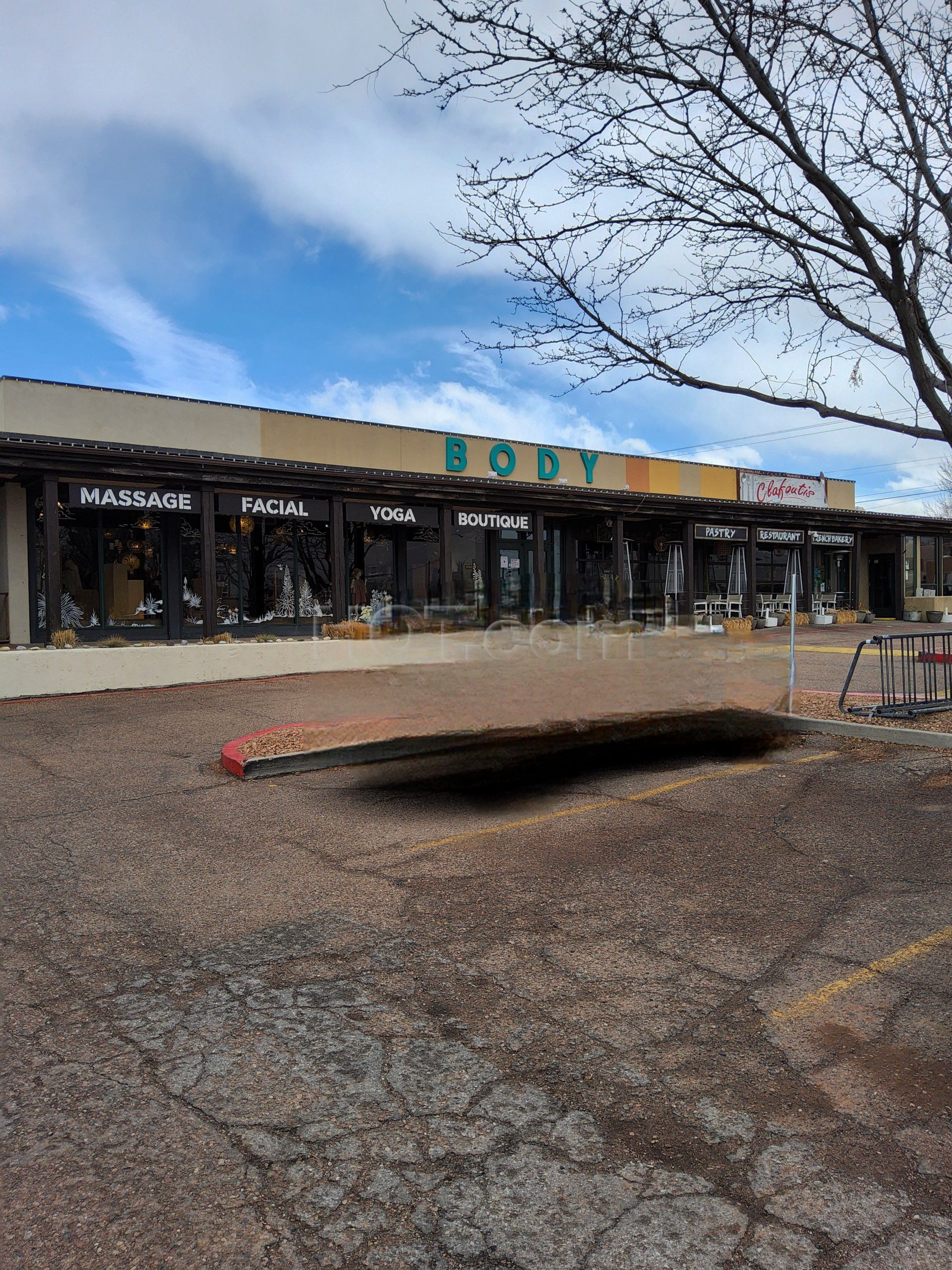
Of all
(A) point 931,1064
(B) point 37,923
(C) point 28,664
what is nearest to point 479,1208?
(A) point 931,1064

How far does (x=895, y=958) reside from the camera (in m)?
4.00

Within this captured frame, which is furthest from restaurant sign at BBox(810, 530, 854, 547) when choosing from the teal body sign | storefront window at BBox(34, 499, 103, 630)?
storefront window at BBox(34, 499, 103, 630)

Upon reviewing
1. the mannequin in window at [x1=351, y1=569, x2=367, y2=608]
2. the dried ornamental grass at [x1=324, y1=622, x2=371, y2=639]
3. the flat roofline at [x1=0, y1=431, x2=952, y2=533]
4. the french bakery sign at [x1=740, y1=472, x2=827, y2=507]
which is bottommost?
the dried ornamental grass at [x1=324, y1=622, x2=371, y2=639]

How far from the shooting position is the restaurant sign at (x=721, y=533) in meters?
29.0

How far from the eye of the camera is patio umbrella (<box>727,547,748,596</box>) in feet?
97.0

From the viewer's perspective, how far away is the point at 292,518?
21.7m

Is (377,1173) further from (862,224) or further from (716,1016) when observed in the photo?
(862,224)

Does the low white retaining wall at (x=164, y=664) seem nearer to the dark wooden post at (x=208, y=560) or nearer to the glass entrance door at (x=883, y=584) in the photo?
the dark wooden post at (x=208, y=560)

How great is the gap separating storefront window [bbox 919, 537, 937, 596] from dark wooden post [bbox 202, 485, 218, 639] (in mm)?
30937

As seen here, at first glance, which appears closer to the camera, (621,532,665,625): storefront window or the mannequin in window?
the mannequin in window

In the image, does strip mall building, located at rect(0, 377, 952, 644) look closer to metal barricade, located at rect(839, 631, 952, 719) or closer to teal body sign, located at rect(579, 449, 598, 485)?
teal body sign, located at rect(579, 449, 598, 485)

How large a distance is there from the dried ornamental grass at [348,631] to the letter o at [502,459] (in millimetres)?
9640

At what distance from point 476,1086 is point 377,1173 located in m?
0.53

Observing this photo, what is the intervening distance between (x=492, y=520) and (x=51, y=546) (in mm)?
11703
